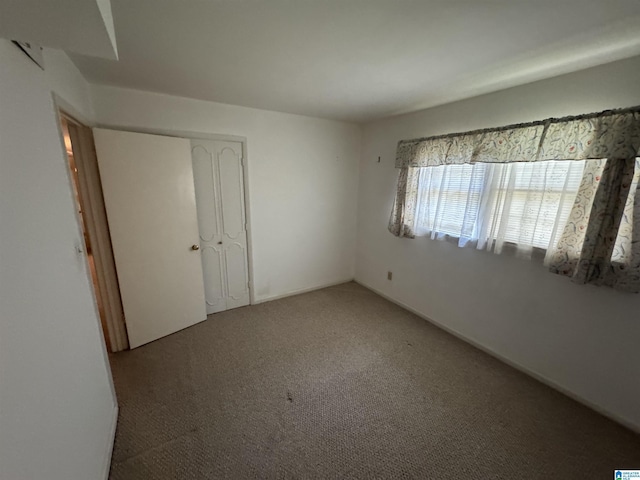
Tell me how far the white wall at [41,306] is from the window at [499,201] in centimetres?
276

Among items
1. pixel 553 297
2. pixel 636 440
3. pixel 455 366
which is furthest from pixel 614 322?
pixel 455 366

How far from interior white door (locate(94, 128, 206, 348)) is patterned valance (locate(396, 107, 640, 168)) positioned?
2466 millimetres

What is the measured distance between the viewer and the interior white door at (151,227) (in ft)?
6.85

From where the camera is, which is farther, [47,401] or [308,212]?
[308,212]

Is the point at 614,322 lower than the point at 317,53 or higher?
lower

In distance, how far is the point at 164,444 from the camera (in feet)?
4.89

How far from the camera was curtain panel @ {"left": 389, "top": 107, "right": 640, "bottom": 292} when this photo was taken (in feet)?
4.93

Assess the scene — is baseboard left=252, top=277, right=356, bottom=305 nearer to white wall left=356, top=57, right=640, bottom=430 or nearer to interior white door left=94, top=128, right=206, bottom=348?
interior white door left=94, top=128, right=206, bottom=348

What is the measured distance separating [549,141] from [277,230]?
261cm

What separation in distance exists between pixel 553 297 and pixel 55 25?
2924mm

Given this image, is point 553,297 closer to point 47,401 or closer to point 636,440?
point 636,440

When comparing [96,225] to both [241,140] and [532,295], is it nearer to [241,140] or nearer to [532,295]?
[241,140]

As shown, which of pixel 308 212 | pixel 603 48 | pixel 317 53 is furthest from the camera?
pixel 308 212

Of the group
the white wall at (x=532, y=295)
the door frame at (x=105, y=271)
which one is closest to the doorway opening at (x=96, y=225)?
the door frame at (x=105, y=271)
